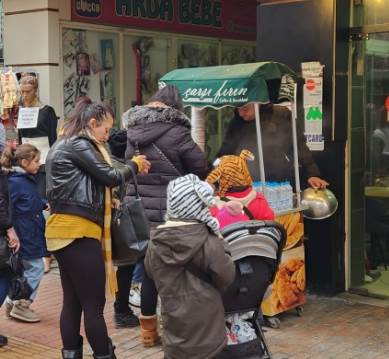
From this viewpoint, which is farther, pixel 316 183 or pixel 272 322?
pixel 316 183

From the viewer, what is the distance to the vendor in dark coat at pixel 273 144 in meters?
6.48

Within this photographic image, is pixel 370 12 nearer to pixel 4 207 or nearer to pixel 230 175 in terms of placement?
pixel 230 175

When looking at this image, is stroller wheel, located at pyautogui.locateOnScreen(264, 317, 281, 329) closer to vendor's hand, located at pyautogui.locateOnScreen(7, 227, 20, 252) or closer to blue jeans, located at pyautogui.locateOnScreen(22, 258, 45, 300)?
blue jeans, located at pyautogui.locateOnScreen(22, 258, 45, 300)

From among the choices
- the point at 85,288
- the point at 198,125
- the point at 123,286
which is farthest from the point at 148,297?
the point at 198,125

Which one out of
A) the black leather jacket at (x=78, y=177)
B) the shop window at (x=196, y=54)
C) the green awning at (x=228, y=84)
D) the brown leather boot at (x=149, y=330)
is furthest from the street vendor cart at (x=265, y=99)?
the shop window at (x=196, y=54)

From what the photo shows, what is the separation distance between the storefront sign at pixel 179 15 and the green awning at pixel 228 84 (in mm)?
3364

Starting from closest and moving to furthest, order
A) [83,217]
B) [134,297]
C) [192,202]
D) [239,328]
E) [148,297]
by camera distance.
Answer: [192,202] < [239,328] < [83,217] < [148,297] < [134,297]

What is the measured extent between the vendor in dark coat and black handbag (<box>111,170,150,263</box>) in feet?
5.59

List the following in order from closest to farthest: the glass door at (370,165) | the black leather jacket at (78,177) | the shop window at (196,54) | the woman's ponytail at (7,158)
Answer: the black leather jacket at (78,177), the woman's ponytail at (7,158), the glass door at (370,165), the shop window at (196,54)

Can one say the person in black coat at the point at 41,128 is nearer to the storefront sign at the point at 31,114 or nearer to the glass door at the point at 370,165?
the storefront sign at the point at 31,114

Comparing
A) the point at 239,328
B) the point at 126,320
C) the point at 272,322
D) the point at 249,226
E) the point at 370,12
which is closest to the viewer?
the point at 249,226

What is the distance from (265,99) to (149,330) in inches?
78.5

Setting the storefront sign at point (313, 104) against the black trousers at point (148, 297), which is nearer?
the black trousers at point (148, 297)

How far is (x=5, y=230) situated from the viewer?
5648mm
